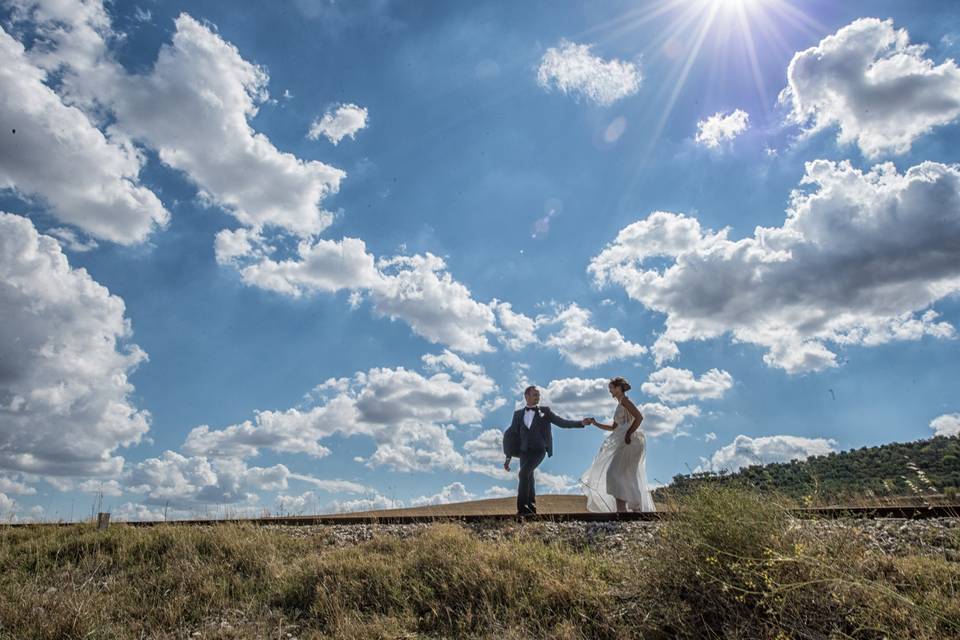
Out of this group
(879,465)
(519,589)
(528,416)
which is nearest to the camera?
(519,589)

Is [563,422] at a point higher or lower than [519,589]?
higher

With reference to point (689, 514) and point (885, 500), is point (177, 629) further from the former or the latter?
point (885, 500)

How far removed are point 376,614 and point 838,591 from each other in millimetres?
4616

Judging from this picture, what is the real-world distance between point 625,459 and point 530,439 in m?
1.78

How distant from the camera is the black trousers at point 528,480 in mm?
11172

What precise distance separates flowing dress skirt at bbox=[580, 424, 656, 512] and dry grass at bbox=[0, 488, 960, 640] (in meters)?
2.47

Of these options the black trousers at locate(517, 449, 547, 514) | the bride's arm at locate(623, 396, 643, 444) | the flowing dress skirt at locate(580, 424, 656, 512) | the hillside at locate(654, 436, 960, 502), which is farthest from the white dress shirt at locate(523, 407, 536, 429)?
the hillside at locate(654, 436, 960, 502)

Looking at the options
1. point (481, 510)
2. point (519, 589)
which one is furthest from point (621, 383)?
point (481, 510)

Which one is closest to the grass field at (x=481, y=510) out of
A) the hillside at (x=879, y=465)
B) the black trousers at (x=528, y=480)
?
the black trousers at (x=528, y=480)

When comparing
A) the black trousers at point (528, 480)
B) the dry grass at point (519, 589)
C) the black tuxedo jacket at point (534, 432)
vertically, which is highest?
the black tuxedo jacket at point (534, 432)

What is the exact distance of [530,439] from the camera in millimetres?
11430

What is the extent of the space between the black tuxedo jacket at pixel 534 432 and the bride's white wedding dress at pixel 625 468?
96 centimetres

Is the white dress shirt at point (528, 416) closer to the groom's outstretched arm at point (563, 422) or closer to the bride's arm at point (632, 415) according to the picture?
the groom's outstretched arm at point (563, 422)

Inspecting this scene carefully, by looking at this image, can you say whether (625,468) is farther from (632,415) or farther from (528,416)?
(528,416)
